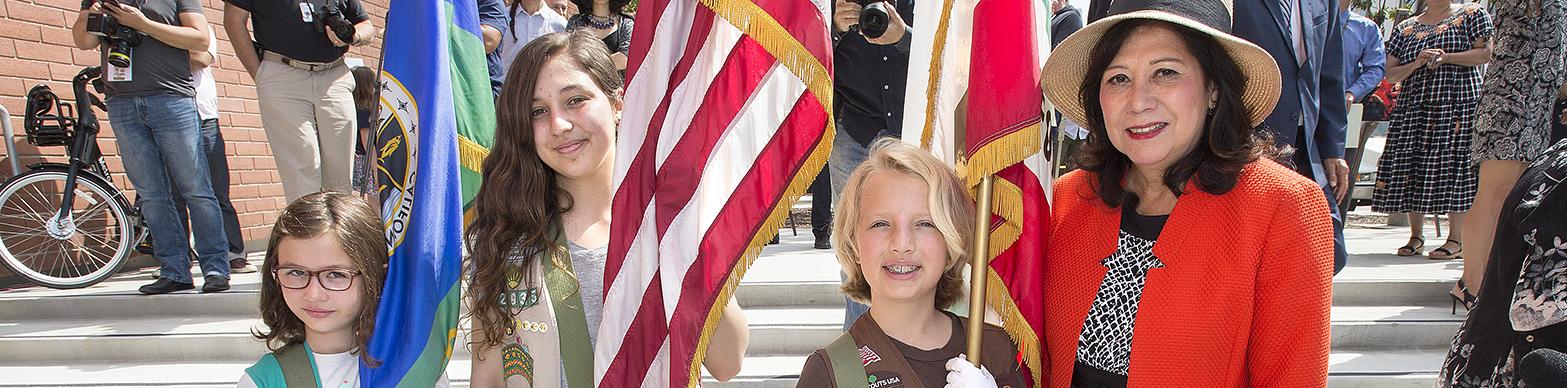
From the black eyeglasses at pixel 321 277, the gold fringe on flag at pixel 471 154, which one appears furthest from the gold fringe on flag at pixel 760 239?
the black eyeglasses at pixel 321 277

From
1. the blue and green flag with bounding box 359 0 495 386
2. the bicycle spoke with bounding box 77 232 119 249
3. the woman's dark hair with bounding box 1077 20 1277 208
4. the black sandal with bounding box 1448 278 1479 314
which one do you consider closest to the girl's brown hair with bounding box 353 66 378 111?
the bicycle spoke with bounding box 77 232 119 249

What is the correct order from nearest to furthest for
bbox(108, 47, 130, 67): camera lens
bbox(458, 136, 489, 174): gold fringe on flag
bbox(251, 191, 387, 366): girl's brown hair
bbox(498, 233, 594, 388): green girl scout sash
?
1. bbox(498, 233, 594, 388): green girl scout sash
2. bbox(251, 191, 387, 366): girl's brown hair
3. bbox(458, 136, 489, 174): gold fringe on flag
4. bbox(108, 47, 130, 67): camera lens

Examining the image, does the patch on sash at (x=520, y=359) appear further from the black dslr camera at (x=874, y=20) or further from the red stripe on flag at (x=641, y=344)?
the black dslr camera at (x=874, y=20)

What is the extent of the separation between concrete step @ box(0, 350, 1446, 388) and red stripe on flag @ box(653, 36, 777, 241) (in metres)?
2.14

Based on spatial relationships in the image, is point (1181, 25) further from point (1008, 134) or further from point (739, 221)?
point (739, 221)

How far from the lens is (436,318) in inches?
90.6

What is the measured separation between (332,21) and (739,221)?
12.8ft

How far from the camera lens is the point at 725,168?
2.16m

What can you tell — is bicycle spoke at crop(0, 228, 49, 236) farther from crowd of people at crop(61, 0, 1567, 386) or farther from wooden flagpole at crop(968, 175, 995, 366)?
wooden flagpole at crop(968, 175, 995, 366)

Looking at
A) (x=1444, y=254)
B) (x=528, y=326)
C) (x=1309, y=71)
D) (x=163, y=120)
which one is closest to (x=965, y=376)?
(x=528, y=326)

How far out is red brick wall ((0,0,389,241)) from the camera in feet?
18.7

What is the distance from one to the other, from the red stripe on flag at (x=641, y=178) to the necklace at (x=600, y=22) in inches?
116

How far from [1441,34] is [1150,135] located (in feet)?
→ 18.3

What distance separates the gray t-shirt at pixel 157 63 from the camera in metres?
5.00
